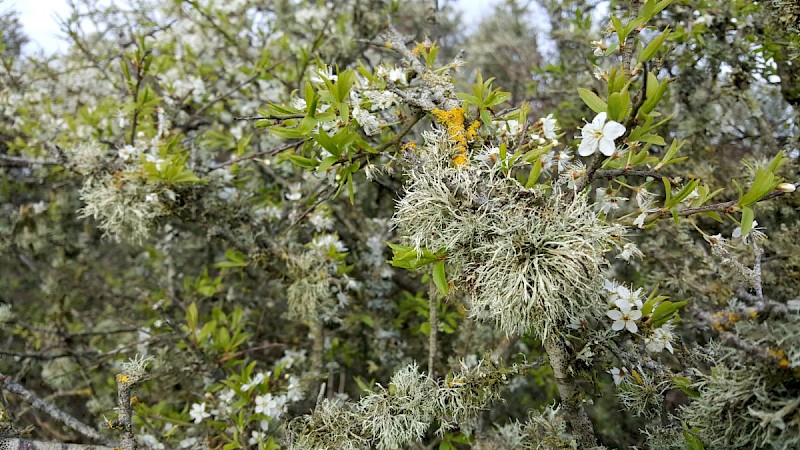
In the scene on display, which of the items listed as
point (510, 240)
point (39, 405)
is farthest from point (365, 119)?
point (39, 405)

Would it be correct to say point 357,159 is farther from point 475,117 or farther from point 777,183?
point 777,183

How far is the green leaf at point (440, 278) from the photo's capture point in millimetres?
1156

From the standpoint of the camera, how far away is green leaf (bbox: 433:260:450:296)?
3.79ft

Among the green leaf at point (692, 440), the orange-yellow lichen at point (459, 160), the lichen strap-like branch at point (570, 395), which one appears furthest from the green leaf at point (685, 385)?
the orange-yellow lichen at point (459, 160)

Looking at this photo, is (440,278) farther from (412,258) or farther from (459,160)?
(459,160)

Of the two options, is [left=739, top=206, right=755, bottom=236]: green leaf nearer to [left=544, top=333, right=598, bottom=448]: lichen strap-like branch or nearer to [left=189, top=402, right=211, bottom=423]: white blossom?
[left=544, top=333, right=598, bottom=448]: lichen strap-like branch

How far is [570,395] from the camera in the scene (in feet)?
4.38

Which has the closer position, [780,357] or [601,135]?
[780,357]

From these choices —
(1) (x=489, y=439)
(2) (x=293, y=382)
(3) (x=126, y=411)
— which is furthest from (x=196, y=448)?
(1) (x=489, y=439)

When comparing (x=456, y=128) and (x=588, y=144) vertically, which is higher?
(x=456, y=128)

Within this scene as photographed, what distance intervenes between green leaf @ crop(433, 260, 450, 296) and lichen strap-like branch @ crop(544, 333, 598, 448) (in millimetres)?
346

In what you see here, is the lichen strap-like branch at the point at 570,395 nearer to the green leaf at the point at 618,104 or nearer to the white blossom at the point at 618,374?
the white blossom at the point at 618,374

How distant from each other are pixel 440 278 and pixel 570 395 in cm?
52

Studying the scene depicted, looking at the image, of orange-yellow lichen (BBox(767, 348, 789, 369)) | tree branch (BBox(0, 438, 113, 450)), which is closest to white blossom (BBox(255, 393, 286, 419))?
tree branch (BBox(0, 438, 113, 450))
